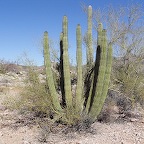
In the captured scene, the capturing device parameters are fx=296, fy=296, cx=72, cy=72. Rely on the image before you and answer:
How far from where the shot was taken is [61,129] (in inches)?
350

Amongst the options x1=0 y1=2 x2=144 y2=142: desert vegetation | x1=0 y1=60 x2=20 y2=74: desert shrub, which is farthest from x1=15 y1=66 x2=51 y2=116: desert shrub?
x1=0 y1=60 x2=20 y2=74: desert shrub

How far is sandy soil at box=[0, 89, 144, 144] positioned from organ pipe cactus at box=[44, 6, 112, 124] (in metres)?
0.64

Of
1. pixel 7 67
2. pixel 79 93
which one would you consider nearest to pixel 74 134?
pixel 79 93

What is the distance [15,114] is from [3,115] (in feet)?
1.47

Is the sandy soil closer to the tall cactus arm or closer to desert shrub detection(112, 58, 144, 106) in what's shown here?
the tall cactus arm

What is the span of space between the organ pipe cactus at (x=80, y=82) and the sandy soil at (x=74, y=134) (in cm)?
64

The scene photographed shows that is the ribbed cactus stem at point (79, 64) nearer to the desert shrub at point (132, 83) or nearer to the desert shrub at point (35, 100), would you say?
the desert shrub at point (35, 100)

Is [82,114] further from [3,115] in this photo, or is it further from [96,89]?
[3,115]

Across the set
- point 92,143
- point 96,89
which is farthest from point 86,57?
point 92,143

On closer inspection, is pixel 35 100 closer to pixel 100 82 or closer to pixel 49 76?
pixel 49 76

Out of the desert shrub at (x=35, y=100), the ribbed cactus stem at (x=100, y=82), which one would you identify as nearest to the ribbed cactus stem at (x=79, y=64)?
the ribbed cactus stem at (x=100, y=82)

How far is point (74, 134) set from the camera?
853cm

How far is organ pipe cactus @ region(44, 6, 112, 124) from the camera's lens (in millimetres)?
8992

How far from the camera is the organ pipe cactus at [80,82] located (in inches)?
354
